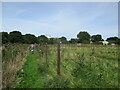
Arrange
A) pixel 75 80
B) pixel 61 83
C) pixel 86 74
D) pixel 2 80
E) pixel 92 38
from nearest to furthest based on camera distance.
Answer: pixel 2 80 < pixel 61 83 < pixel 75 80 < pixel 86 74 < pixel 92 38

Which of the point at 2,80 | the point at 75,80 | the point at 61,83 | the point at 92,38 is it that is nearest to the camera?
the point at 2,80

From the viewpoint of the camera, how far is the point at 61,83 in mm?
6074

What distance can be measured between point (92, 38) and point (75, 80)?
8283 centimetres

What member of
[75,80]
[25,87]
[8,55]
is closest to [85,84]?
[75,80]

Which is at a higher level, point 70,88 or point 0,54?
point 0,54

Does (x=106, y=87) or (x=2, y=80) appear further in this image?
(x=106, y=87)

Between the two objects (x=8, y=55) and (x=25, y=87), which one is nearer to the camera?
(x=25, y=87)

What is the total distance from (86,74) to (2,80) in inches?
139

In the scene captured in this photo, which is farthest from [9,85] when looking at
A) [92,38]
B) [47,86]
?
[92,38]

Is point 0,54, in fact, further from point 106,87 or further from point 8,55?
point 106,87

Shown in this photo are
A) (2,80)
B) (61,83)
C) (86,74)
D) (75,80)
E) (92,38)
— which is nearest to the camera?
(2,80)

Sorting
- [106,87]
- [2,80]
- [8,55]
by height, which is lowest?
[106,87]

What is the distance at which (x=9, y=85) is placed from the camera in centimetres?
569

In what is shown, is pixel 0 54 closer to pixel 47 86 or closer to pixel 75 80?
pixel 47 86
